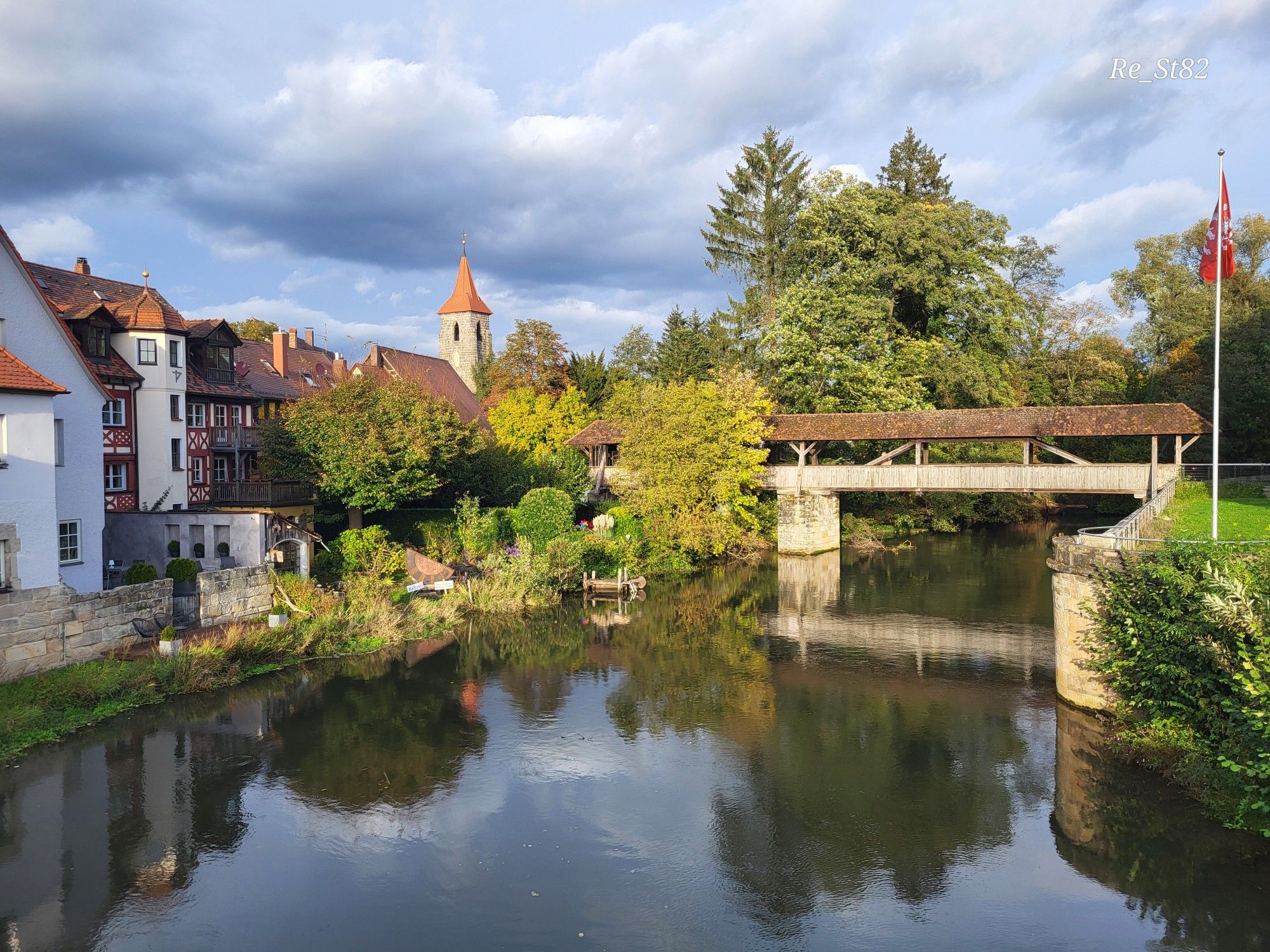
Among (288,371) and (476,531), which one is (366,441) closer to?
(476,531)

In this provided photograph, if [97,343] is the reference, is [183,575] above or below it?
below

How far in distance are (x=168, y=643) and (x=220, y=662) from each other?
1.15m

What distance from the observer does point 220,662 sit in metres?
18.7

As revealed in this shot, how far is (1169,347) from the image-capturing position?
144 ft

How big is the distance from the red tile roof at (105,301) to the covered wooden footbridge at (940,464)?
17149 millimetres

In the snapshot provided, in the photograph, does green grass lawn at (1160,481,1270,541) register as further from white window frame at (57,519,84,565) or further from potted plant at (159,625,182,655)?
white window frame at (57,519,84,565)

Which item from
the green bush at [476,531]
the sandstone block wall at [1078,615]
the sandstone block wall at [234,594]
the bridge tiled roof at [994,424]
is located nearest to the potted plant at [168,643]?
the sandstone block wall at [234,594]

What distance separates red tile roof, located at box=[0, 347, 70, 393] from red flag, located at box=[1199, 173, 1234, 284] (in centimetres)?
2275

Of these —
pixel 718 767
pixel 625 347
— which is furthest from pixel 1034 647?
pixel 625 347

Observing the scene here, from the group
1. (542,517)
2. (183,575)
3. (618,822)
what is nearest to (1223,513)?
(618,822)

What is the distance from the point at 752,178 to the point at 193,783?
129 feet

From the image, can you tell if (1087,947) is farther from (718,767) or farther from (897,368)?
(897,368)

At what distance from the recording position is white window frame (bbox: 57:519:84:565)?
20391 mm

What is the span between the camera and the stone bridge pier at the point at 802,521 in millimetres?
37781
